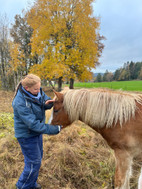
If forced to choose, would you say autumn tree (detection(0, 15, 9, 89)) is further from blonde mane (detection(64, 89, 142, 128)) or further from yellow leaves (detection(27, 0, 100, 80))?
blonde mane (detection(64, 89, 142, 128))

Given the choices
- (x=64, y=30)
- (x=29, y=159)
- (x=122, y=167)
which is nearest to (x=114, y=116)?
(x=122, y=167)

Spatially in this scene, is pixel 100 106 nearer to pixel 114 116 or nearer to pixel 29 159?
pixel 114 116

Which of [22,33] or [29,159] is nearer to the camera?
[29,159]

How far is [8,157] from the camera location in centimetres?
275

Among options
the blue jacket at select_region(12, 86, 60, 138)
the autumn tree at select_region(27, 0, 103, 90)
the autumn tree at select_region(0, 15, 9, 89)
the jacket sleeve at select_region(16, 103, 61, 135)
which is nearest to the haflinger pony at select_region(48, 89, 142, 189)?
the blue jacket at select_region(12, 86, 60, 138)

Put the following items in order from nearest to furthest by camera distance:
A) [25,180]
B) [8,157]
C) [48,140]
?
[25,180]
[8,157]
[48,140]

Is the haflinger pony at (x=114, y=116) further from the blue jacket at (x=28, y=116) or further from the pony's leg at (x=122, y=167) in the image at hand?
the blue jacket at (x=28, y=116)

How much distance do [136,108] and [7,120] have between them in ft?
15.1

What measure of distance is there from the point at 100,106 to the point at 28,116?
3.49ft

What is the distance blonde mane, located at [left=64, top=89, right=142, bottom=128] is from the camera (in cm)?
182

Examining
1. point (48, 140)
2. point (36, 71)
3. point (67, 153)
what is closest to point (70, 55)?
point (36, 71)

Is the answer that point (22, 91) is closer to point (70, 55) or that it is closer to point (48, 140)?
point (48, 140)

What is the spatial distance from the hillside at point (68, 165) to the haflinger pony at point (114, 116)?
47 centimetres

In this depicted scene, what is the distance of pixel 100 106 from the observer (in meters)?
1.87
